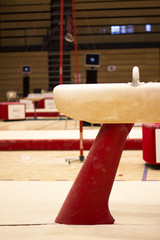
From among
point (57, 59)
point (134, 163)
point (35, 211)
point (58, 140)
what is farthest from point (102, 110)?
point (57, 59)

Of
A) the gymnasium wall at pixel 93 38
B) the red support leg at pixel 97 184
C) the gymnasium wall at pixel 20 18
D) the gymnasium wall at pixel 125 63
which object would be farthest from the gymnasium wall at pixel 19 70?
the red support leg at pixel 97 184

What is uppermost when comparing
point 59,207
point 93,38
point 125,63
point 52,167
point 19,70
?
point 93,38

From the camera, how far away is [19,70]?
15.6m

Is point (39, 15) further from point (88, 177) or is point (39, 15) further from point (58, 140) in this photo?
point (88, 177)

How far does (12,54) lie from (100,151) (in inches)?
579

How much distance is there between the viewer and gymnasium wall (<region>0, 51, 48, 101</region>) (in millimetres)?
15469

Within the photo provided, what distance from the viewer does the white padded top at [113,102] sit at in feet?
4.52

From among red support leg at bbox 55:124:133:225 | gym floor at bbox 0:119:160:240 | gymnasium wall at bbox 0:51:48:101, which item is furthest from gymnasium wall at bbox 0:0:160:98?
red support leg at bbox 55:124:133:225

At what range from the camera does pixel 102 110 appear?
141cm

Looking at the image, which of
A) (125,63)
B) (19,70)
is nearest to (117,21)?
(125,63)

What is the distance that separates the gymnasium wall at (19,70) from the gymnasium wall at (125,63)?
4.41ft

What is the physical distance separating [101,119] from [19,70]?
14.6 metres

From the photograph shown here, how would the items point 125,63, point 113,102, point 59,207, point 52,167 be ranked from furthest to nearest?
1. point 125,63
2. point 52,167
3. point 59,207
4. point 113,102

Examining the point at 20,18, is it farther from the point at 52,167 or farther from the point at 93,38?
the point at 52,167
